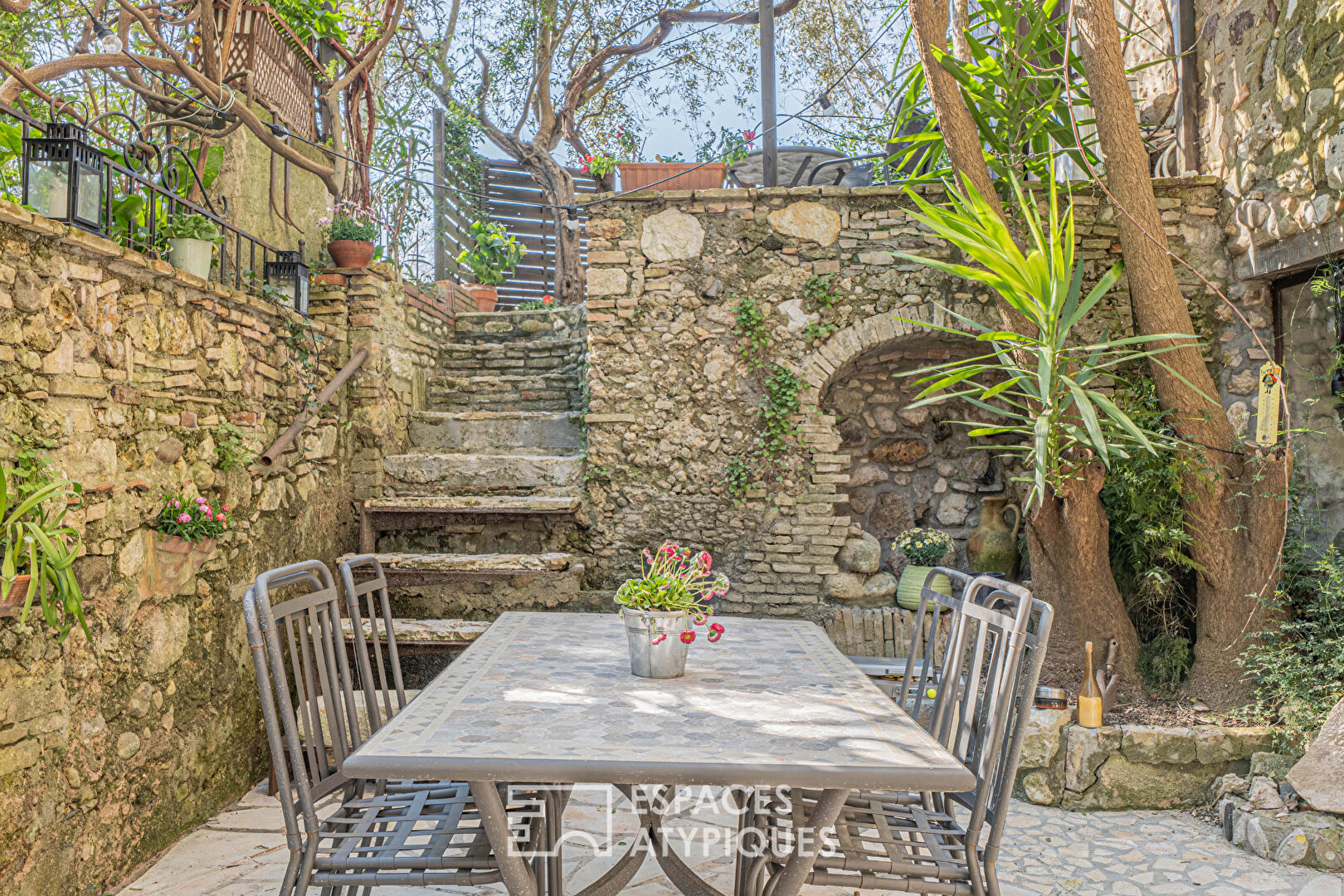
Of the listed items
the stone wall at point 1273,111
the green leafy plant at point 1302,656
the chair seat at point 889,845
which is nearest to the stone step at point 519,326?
the stone wall at point 1273,111

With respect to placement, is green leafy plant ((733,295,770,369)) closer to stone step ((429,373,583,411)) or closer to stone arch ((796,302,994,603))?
stone arch ((796,302,994,603))

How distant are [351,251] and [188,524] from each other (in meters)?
1.91

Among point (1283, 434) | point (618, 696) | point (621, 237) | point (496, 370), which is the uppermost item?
point (621, 237)

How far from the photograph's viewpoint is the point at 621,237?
4512 millimetres

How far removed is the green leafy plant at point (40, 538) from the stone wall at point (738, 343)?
2.55 m

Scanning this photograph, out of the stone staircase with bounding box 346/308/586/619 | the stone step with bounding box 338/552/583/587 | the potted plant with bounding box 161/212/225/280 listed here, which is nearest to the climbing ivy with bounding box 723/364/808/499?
the stone staircase with bounding box 346/308/586/619

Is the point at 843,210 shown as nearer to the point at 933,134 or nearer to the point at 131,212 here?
the point at 933,134

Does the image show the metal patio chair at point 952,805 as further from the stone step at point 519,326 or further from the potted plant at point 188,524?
the stone step at point 519,326

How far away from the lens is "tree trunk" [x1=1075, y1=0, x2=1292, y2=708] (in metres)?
3.42

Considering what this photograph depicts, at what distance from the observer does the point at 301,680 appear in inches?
73.7

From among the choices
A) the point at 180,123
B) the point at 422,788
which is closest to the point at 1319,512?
the point at 422,788

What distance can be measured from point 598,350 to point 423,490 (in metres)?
1.15

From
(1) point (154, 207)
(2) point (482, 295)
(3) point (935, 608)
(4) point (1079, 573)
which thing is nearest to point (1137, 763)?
(4) point (1079, 573)

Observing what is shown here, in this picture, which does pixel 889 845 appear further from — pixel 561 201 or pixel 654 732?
pixel 561 201
